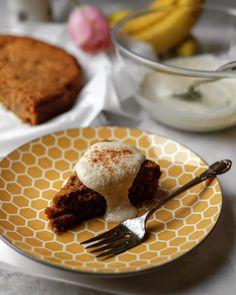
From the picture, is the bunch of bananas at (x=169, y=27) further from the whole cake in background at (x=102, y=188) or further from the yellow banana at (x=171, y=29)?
the whole cake in background at (x=102, y=188)

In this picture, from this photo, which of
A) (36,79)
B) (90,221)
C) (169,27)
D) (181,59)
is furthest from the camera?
(169,27)

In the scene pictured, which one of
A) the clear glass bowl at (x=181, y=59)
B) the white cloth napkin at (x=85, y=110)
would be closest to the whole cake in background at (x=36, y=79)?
the white cloth napkin at (x=85, y=110)

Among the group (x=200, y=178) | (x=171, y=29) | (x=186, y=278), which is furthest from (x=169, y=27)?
(x=186, y=278)

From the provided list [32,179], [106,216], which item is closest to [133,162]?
[106,216]

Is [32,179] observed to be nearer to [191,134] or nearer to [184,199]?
[184,199]

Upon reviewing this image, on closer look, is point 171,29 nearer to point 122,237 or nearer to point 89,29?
point 89,29

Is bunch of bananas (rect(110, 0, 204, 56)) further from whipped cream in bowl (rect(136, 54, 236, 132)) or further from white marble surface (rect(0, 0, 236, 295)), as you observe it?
white marble surface (rect(0, 0, 236, 295))
